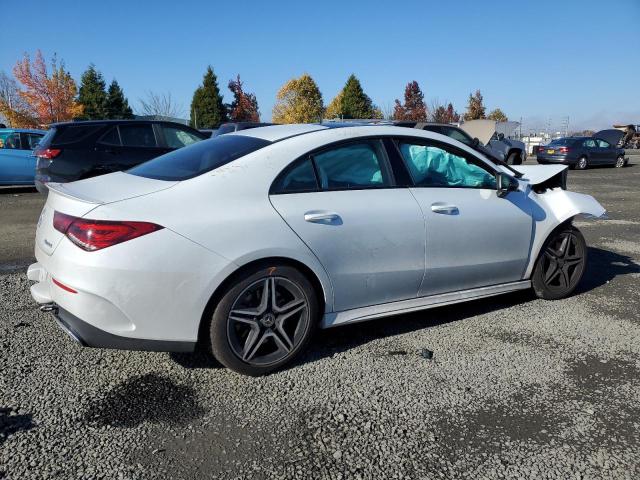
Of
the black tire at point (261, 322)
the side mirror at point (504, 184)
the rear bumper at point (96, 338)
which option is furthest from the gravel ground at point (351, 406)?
the side mirror at point (504, 184)

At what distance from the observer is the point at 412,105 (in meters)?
60.4

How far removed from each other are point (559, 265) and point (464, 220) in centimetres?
135

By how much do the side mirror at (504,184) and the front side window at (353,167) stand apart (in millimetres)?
1010

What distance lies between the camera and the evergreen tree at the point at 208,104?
2280 inches

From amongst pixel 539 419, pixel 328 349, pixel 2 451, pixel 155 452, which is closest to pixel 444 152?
pixel 328 349

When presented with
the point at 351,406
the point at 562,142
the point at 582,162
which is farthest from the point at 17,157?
the point at 582,162

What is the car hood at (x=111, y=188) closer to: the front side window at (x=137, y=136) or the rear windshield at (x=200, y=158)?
the rear windshield at (x=200, y=158)

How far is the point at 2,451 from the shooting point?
2.36 metres

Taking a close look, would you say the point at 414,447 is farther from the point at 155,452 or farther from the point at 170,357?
the point at 170,357

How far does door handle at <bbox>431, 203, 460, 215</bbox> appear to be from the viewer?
368 cm

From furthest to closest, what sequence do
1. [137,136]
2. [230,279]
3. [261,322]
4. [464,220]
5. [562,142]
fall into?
1. [562,142]
2. [137,136]
3. [464,220]
4. [261,322]
5. [230,279]

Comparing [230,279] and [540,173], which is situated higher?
[540,173]

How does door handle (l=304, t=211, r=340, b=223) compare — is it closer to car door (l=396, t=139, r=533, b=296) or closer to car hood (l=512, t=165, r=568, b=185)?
car door (l=396, t=139, r=533, b=296)

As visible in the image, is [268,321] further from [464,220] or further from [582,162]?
[582,162]
